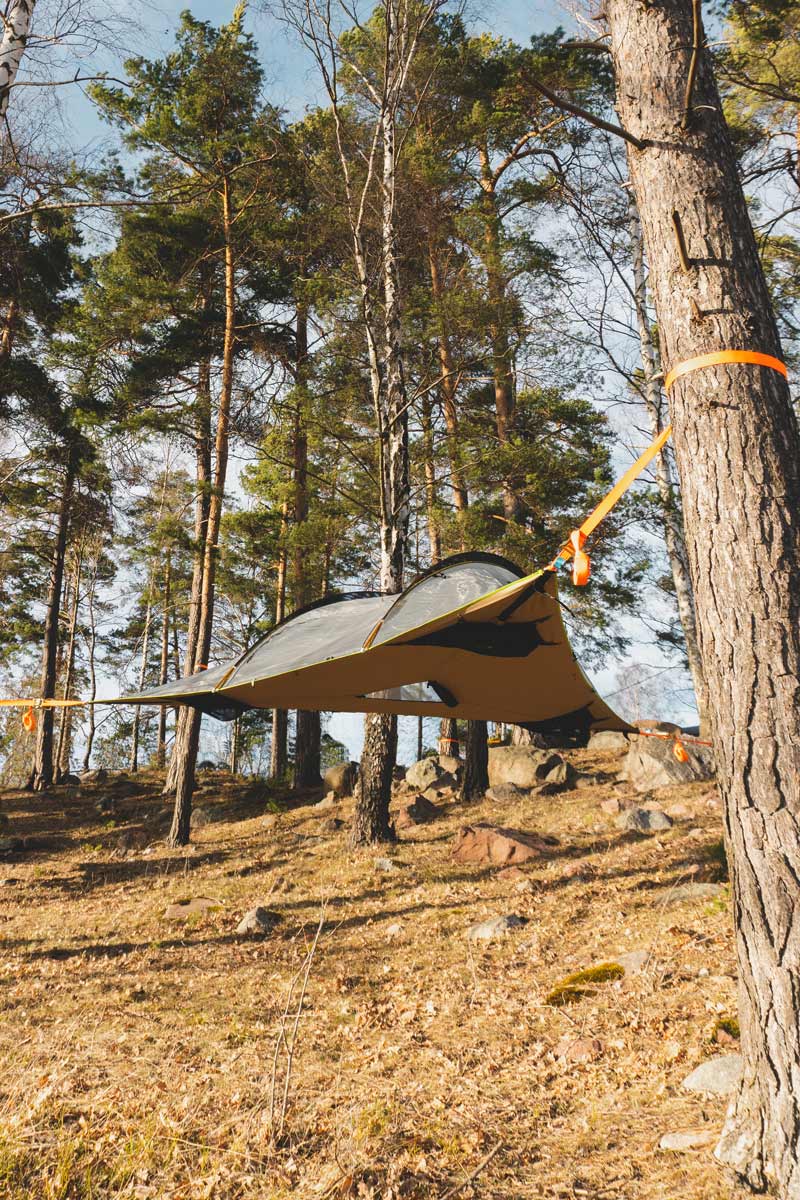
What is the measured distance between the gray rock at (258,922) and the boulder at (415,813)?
2.74m

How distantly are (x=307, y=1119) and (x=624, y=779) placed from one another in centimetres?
691

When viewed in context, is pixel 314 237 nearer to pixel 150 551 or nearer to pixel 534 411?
pixel 534 411

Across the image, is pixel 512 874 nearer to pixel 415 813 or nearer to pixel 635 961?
pixel 635 961

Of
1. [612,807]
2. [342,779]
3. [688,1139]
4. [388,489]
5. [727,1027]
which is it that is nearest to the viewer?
[688,1139]

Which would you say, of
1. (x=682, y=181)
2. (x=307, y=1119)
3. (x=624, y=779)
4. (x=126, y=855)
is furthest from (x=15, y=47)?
(x=624, y=779)

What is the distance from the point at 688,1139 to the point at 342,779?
27.8 ft

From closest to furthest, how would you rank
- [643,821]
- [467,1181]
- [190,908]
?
[467,1181] → [190,908] → [643,821]

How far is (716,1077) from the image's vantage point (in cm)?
245

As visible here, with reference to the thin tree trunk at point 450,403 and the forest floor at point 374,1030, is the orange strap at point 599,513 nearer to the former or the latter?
the forest floor at point 374,1030

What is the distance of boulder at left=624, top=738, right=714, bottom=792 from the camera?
816 cm

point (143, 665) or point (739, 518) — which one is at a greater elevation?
point (143, 665)

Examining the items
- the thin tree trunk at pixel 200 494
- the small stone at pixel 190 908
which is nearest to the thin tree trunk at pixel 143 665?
the thin tree trunk at pixel 200 494

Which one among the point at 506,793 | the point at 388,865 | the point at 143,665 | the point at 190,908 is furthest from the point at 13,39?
the point at 143,665

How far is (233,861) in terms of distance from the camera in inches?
293
